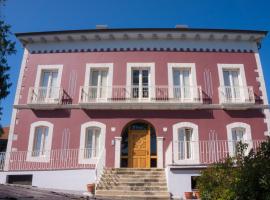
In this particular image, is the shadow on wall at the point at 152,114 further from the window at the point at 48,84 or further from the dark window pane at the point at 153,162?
the dark window pane at the point at 153,162

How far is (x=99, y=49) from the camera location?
16.2 metres

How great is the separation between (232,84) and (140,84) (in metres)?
5.15

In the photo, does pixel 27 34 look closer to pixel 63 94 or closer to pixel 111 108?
pixel 63 94

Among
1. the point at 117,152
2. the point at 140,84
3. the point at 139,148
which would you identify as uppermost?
the point at 140,84

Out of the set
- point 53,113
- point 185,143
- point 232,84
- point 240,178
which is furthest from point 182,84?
point 240,178

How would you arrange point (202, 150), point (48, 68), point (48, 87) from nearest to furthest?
1. point (202, 150)
2. point (48, 87)
3. point (48, 68)

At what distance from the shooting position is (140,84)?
15406 mm

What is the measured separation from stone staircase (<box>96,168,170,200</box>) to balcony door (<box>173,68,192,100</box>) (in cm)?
435

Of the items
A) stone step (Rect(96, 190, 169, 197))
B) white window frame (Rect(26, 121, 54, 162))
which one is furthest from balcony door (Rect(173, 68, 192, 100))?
white window frame (Rect(26, 121, 54, 162))

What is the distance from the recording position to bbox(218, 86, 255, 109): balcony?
14453 millimetres

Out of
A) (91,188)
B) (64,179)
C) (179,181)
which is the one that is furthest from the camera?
(64,179)

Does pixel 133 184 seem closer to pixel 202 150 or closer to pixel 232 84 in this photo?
pixel 202 150

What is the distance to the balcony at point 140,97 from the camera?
1448 centimetres

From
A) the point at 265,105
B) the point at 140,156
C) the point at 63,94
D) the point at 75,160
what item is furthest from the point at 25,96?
the point at 265,105
